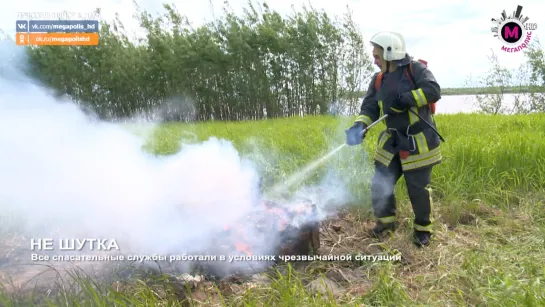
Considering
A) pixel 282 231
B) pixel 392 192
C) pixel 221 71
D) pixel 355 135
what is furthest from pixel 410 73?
pixel 221 71

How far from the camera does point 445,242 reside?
3.57 m

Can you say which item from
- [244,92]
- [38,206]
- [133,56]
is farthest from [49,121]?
[133,56]

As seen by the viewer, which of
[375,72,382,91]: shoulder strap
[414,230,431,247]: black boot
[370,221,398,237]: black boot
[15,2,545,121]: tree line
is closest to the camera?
[414,230,431,247]: black boot

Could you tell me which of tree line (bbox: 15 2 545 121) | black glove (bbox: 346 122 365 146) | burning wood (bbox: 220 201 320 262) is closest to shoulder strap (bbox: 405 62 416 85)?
black glove (bbox: 346 122 365 146)

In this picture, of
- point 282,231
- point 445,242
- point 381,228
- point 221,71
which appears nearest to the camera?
point 282,231

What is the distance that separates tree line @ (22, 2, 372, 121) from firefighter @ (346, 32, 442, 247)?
33.1 ft

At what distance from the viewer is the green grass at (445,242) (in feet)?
8.33

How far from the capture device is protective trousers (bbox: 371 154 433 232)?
351 centimetres

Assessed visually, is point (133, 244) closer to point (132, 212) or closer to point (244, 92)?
point (132, 212)

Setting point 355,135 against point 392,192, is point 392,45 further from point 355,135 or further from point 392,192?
point 392,192

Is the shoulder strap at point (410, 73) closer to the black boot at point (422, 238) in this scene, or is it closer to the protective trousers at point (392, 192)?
the protective trousers at point (392, 192)

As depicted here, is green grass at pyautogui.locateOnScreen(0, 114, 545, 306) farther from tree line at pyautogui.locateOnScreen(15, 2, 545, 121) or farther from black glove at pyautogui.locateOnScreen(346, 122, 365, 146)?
tree line at pyautogui.locateOnScreen(15, 2, 545, 121)

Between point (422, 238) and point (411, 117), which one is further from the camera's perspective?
point (422, 238)

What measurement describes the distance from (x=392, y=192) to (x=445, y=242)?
2.12 ft
